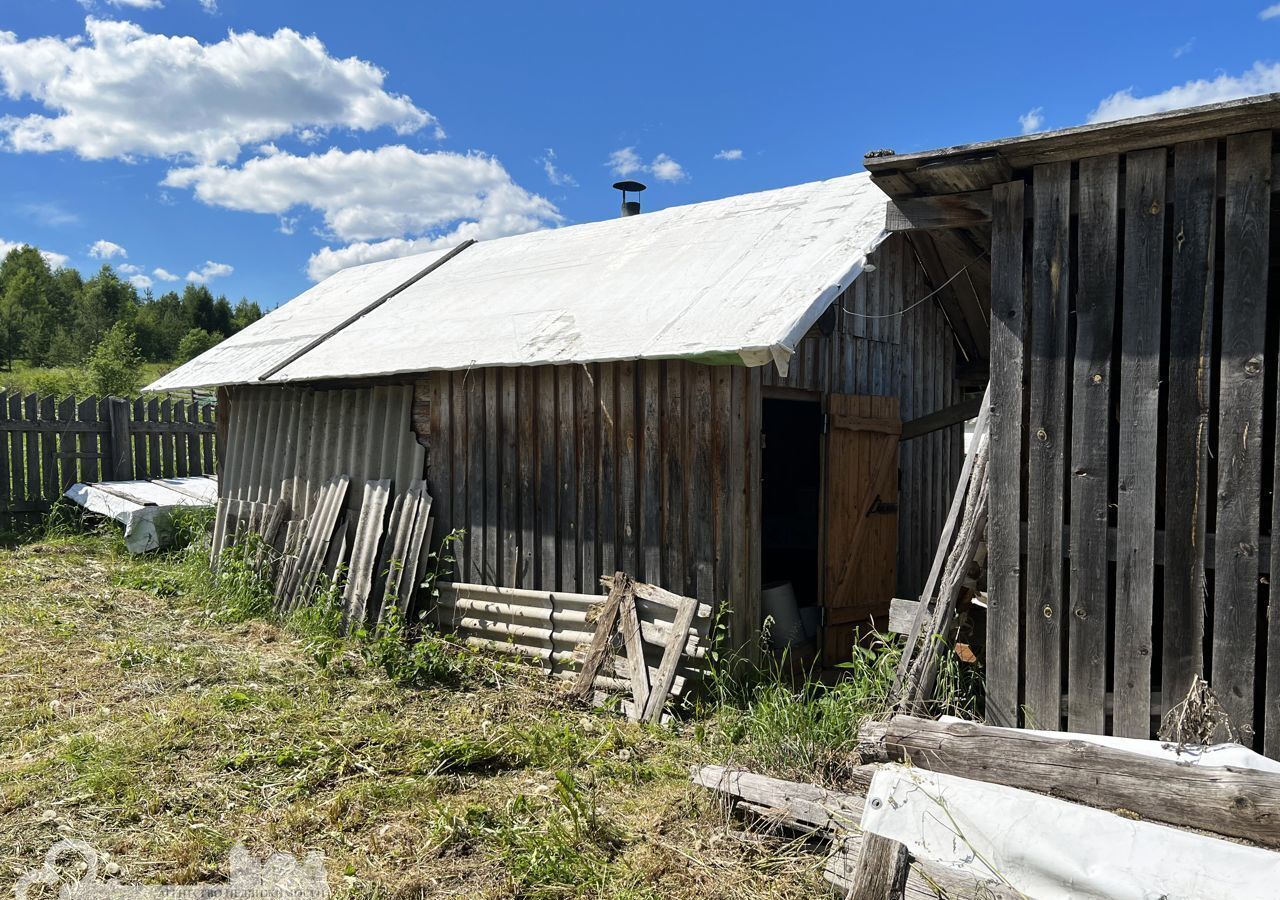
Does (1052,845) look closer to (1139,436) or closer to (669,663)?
(1139,436)

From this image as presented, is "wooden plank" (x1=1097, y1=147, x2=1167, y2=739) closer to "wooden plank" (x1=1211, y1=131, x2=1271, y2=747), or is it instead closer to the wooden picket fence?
"wooden plank" (x1=1211, y1=131, x2=1271, y2=747)

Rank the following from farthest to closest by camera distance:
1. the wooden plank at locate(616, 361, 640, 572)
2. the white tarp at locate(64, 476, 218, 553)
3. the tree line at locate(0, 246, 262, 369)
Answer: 1. the tree line at locate(0, 246, 262, 369)
2. the white tarp at locate(64, 476, 218, 553)
3. the wooden plank at locate(616, 361, 640, 572)

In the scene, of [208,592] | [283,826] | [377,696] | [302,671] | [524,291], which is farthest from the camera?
[208,592]

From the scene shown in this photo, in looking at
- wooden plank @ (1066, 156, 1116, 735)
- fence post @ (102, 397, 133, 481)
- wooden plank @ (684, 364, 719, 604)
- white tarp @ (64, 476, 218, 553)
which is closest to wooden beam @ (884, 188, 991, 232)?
wooden plank @ (1066, 156, 1116, 735)

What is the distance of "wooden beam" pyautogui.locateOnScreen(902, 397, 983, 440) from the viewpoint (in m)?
7.03

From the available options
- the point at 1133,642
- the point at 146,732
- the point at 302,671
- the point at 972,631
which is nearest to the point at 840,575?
the point at 972,631

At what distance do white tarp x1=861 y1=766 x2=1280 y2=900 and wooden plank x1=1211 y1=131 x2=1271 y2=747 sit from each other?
109cm

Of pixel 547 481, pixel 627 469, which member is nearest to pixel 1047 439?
pixel 627 469

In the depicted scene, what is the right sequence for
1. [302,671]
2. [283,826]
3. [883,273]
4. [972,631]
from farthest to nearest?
[883,273] < [302,671] < [972,631] < [283,826]

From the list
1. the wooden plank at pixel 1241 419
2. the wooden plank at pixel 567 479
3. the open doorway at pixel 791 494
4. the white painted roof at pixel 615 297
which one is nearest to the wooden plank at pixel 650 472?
the white painted roof at pixel 615 297

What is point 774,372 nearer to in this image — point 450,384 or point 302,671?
point 450,384

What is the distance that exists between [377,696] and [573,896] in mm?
3064

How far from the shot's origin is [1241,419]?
147 inches

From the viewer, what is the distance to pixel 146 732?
214 inches
